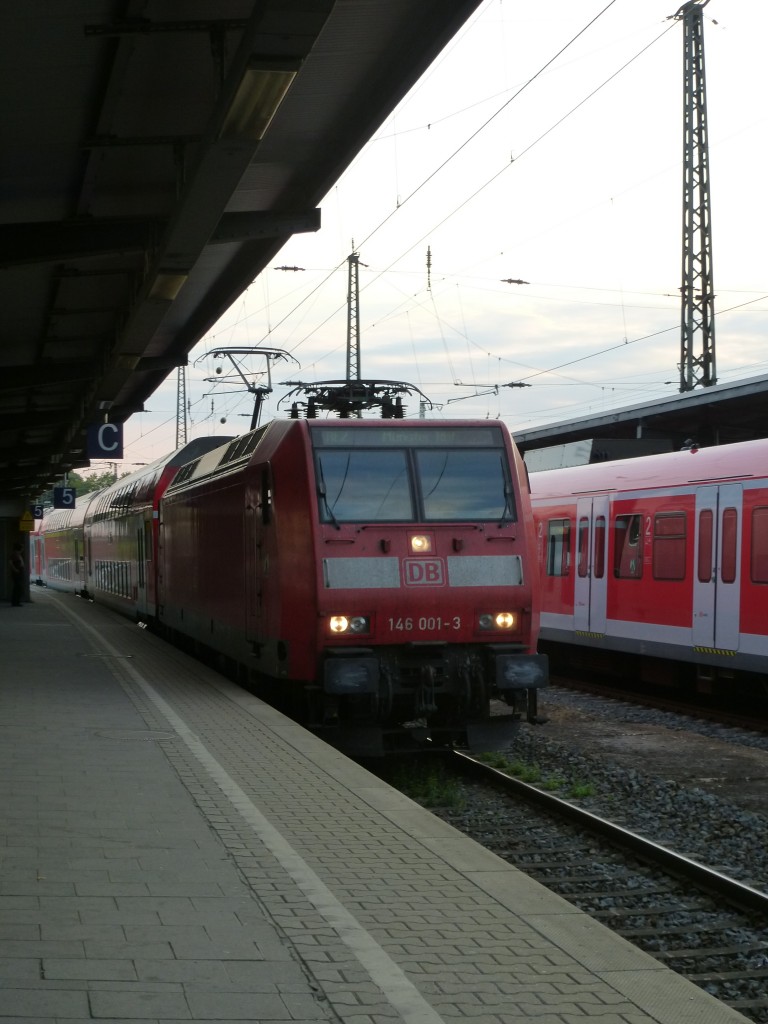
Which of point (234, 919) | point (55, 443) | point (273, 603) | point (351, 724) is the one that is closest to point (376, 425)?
point (273, 603)

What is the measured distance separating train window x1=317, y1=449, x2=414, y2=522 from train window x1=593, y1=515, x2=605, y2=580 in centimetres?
724

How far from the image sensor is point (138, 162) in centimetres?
1068

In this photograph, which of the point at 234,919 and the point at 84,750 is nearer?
the point at 234,919

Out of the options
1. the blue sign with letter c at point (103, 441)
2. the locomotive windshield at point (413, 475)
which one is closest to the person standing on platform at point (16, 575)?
the blue sign with letter c at point (103, 441)

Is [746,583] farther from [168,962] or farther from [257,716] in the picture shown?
[168,962]

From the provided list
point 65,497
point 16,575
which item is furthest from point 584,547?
point 65,497

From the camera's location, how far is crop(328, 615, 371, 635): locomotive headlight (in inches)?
412

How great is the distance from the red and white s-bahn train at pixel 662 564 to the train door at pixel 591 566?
0.05ft

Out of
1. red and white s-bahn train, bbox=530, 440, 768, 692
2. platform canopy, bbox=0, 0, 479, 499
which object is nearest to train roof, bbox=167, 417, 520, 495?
platform canopy, bbox=0, 0, 479, 499

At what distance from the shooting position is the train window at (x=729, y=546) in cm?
1457

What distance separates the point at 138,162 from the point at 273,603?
3777mm

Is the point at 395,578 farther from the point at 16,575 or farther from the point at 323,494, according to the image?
the point at 16,575

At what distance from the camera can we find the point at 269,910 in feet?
17.5

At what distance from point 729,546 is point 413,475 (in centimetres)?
506
